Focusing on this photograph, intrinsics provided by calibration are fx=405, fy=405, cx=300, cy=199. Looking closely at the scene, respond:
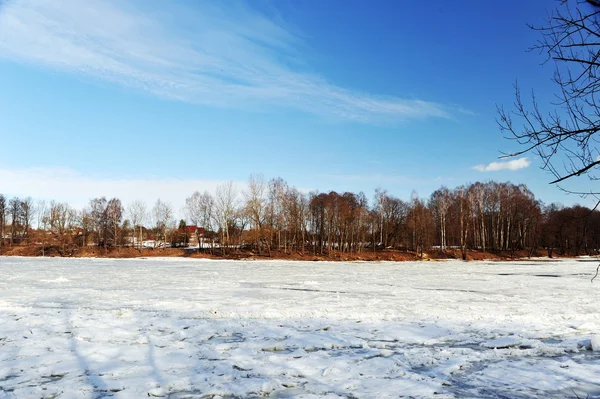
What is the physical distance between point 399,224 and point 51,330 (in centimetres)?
6259

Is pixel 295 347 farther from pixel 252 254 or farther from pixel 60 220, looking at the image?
pixel 60 220

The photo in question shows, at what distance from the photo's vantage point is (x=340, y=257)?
1998 inches

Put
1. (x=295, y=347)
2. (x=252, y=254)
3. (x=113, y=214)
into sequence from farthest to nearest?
(x=113, y=214) < (x=252, y=254) < (x=295, y=347)

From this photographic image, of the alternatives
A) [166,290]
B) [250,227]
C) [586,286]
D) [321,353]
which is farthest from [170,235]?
[321,353]

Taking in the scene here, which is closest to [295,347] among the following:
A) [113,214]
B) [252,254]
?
[252,254]

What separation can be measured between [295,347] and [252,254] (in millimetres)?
44517

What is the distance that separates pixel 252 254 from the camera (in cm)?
5097

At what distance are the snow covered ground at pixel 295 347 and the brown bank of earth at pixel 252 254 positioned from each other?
122 ft

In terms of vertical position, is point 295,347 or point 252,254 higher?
point 295,347

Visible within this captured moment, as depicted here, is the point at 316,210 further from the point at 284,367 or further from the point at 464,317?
the point at 284,367

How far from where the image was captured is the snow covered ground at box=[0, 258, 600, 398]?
513 cm

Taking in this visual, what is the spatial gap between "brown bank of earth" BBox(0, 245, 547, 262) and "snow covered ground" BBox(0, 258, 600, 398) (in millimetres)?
37068

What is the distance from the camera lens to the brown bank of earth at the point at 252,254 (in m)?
49.9

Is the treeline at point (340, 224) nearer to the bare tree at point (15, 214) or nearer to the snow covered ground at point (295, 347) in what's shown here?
the bare tree at point (15, 214)
